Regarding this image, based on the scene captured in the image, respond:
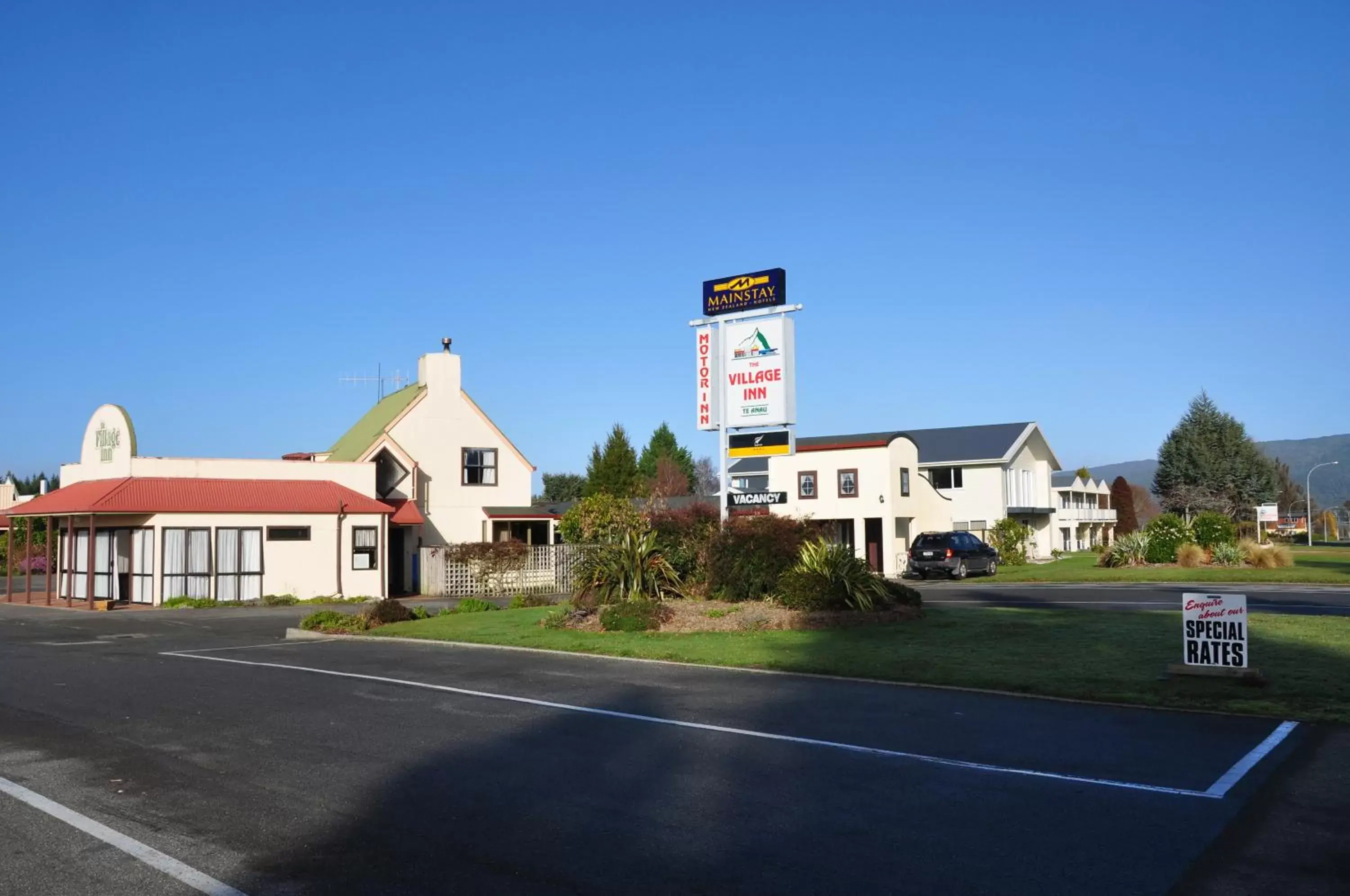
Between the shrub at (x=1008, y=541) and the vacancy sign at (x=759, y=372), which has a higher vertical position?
the vacancy sign at (x=759, y=372)

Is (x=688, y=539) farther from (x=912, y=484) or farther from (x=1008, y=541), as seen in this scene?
(x=1008, y=541)

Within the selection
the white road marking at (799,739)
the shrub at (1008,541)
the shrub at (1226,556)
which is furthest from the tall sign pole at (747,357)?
the shrub at (1008,541)

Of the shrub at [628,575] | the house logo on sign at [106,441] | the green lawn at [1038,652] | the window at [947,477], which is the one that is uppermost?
the house logo on sign at [106,441]

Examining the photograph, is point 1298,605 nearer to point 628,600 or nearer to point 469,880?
point 628,600

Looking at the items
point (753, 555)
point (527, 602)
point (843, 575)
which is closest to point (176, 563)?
point (527, 602)

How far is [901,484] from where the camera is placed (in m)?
45.9

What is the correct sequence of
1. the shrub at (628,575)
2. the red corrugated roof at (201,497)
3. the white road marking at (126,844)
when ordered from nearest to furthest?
the white road marking at (126,844), the shrub at (628,575), the red corrugated roof at (201,497)

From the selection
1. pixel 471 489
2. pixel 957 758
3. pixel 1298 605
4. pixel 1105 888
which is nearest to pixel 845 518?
pixel 471 489

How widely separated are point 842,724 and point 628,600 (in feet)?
34.7

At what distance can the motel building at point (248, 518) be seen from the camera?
3303 cm

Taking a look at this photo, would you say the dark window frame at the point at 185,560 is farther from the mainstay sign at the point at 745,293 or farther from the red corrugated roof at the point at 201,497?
the mainstay sign at the point at 745,293

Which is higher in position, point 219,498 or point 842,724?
point 219,498

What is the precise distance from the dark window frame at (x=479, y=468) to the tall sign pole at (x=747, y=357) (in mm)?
19429

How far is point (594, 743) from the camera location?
33.3ft
